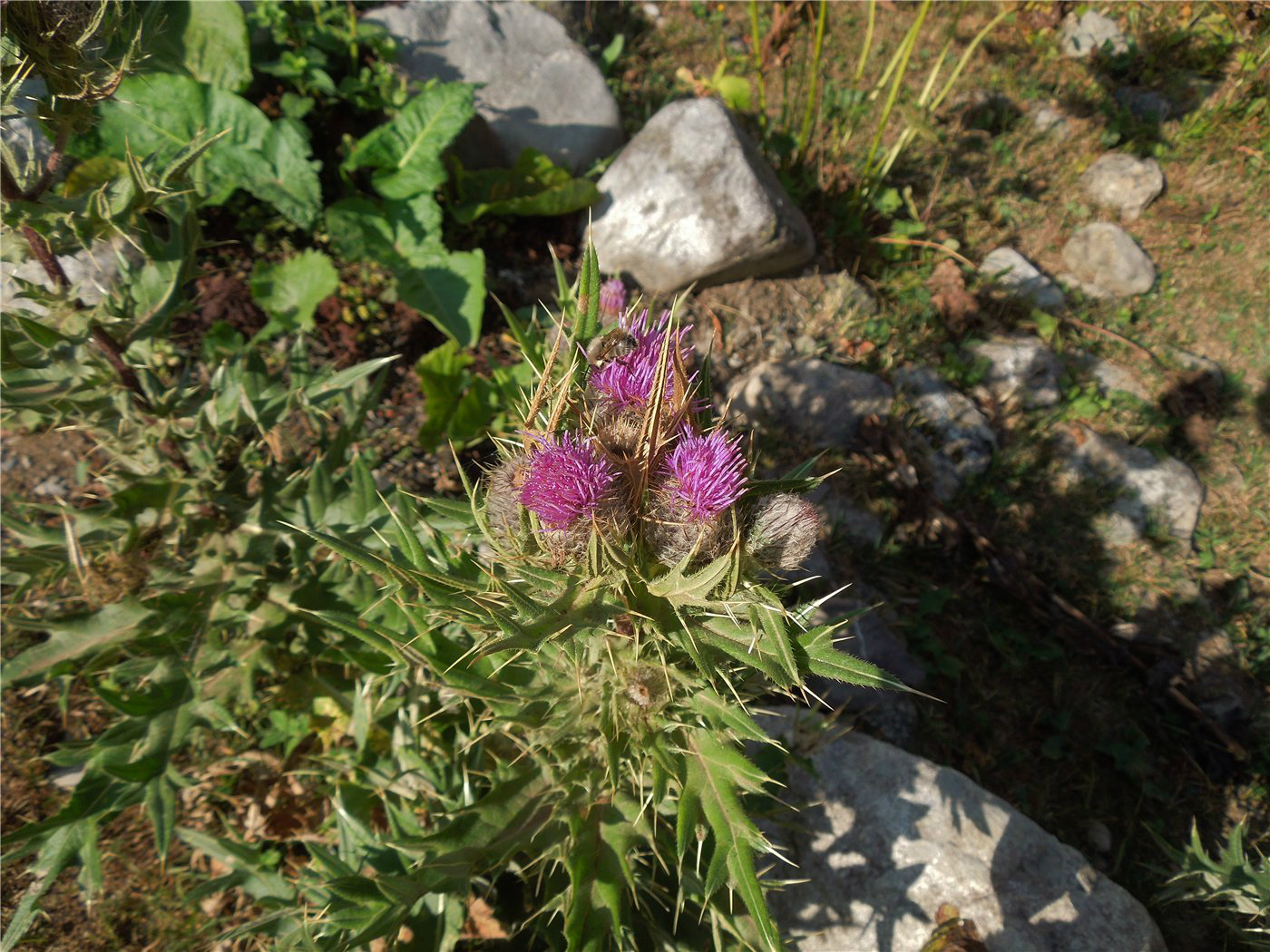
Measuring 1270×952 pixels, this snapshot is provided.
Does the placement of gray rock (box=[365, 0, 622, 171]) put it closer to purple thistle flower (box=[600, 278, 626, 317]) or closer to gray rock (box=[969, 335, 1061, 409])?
purple thistle flower (box=[600, 278, 626, 317])

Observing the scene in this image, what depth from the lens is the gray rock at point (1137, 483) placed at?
398cm

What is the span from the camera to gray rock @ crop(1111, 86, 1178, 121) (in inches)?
221

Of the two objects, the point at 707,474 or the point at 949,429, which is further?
the point at 949,429

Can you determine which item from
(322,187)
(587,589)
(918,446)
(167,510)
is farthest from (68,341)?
(918,446)

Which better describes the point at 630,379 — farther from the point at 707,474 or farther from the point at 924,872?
the point at 924,872

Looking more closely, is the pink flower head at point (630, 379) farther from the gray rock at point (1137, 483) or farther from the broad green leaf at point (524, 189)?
the gray rock at point (1137, 483)

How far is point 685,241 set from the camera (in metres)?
4.21

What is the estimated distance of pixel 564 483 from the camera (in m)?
1.39

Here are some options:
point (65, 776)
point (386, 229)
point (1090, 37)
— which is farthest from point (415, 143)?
point (1090, 37)

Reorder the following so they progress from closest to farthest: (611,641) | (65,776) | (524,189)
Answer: (611,641) < (65,776) < (524,189)

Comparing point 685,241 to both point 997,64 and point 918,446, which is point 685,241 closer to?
point 918,446

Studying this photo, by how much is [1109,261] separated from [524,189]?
406 cm

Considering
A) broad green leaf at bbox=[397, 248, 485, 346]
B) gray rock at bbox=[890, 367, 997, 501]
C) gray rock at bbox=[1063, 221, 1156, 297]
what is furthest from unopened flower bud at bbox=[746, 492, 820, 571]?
gray rock at bbox=[1063, 221, 1156, 297]

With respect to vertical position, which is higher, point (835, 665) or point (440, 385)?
point (835, 665)
